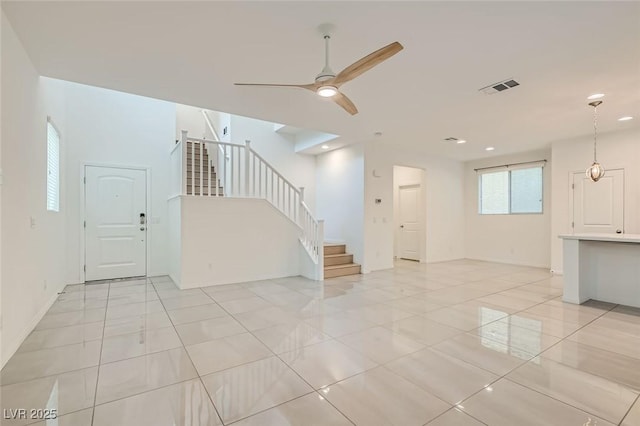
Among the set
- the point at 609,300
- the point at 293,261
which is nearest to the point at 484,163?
the point at 609,300

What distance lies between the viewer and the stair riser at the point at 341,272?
233 inches

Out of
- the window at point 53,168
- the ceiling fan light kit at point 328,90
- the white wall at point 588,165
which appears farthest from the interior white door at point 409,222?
the window at point 53,168

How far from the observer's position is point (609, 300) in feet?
14.0

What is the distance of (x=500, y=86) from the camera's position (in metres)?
3.60

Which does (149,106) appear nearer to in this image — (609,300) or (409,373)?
(409,373)

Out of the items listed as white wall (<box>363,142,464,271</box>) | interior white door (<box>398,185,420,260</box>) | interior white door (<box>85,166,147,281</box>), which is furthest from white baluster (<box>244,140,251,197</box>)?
interior white door (<box>398,185,420,260</box>)

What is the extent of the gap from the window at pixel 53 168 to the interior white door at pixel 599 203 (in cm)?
942

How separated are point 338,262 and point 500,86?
14.0 ft

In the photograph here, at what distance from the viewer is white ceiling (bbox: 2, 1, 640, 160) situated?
231 centimetres

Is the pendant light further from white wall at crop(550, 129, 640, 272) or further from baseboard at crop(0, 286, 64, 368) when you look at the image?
baseboard at crop(0, 286, 64, 368)

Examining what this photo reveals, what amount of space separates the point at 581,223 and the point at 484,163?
2.82 m

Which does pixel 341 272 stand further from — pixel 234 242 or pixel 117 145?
pixel 117 145

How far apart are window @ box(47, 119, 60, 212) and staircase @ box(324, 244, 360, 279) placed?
15.1 ft

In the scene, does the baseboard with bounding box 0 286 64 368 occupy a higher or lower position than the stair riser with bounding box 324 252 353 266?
lower
